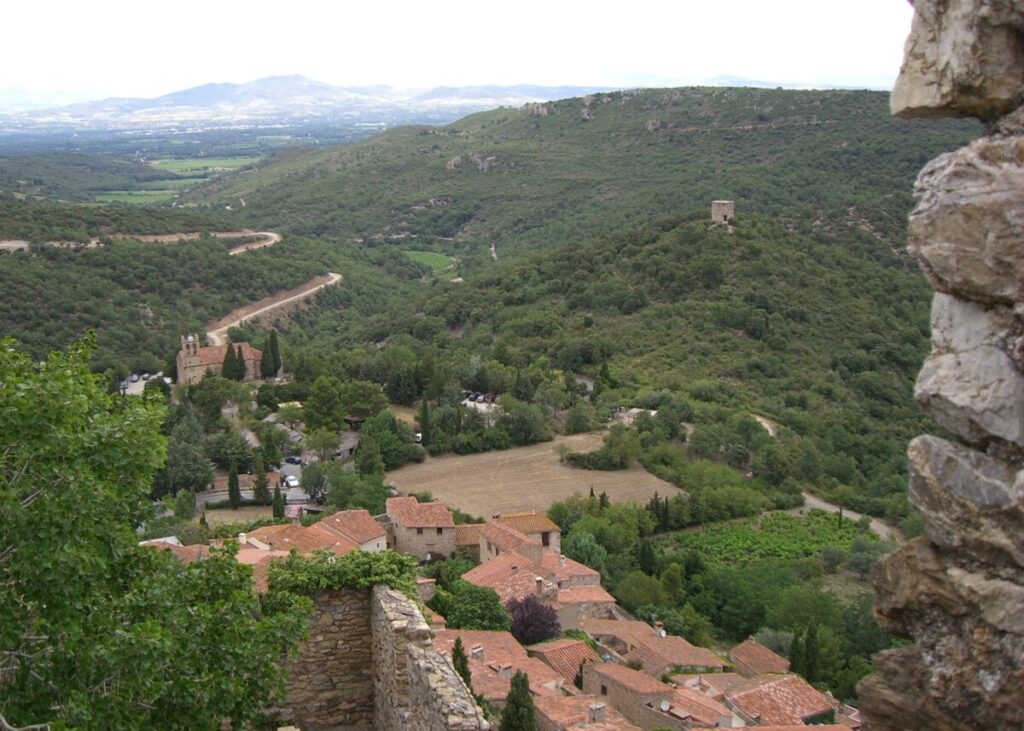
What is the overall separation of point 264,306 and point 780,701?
163ft

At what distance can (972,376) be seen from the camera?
325 cm

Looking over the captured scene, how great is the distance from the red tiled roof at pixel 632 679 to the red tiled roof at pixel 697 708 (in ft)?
0.76

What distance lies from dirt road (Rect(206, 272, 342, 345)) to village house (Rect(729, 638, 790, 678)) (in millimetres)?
37737

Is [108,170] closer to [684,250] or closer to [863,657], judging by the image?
[684,250]

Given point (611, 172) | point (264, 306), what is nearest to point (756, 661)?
point (264, 306)

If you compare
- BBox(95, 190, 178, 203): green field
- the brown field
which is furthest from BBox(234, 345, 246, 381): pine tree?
BBox(95, 190, 178, 203): green field

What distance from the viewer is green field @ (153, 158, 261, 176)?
163 metres

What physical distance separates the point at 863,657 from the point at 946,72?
2214cm

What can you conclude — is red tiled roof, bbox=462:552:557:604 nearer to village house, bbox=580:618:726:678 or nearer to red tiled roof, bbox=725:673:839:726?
village house, bbox=580:618:726:678

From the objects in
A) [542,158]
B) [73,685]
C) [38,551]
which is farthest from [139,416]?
[542,158]

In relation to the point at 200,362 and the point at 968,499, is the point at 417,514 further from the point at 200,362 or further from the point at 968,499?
the point at 968,499

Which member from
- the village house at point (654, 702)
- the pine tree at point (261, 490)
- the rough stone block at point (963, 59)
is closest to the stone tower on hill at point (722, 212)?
the pine tree at point (261, 490)

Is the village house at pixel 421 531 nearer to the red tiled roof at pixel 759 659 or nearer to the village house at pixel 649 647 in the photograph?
the village house at pixel 649 647

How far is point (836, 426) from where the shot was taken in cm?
3925
